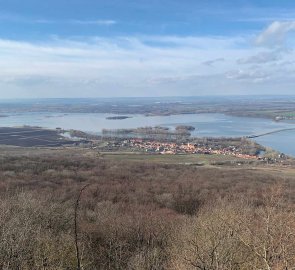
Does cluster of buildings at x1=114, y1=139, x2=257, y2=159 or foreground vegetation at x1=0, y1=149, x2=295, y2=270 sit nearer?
foreground vegetation at x1=0, y1=149, x2=295, y2=270

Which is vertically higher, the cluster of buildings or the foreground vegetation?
the foreground vegetation

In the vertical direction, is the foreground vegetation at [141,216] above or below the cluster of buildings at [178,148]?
above

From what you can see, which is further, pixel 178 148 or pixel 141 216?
pixel 178 148

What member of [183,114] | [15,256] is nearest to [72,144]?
[15,256]

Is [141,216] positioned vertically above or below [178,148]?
above

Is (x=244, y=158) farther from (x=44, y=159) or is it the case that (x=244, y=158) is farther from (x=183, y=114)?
(x=183, y=114)
